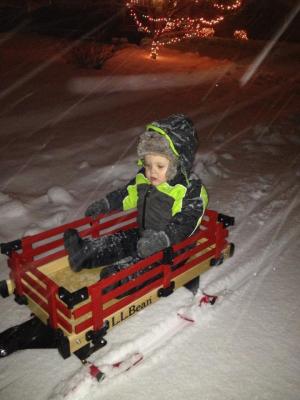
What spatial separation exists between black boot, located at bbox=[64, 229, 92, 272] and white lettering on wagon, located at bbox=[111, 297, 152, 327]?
2.14ft

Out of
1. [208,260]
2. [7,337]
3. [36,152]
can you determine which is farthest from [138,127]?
[7,337]

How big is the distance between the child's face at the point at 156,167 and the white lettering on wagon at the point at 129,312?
97cm

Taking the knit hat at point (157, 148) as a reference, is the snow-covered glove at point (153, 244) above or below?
below

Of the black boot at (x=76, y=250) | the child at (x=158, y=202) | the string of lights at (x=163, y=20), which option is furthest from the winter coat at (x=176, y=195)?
the string of lights at (x=163, y=20)

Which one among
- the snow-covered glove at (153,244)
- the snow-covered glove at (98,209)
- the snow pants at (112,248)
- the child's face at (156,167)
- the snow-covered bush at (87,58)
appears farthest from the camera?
the snow-covered bush at (87,58)

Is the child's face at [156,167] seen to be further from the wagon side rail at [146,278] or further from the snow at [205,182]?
Result: the snow at [205,182]

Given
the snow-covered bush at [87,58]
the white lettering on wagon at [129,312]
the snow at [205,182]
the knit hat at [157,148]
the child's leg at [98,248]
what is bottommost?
the snow at [205,182]

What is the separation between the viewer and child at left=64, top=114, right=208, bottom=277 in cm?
275

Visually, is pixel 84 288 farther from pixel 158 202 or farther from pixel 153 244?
pixel 158 202

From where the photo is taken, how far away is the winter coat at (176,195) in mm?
2777

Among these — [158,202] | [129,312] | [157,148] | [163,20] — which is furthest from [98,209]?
[163,20]

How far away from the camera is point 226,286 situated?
127 inches

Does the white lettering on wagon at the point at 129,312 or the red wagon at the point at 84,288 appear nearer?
the red wagon at the point at 84,288

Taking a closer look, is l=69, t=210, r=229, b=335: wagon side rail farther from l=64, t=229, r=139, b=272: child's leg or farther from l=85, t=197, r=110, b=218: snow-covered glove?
l=85, t=197, r=110, b=218: snow-covered glove
